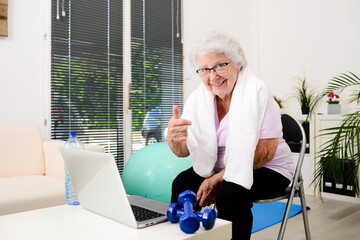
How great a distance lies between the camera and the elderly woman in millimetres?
1439

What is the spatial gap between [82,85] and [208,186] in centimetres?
196

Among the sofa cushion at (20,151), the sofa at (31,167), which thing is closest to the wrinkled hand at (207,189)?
the sofa at (31,167)

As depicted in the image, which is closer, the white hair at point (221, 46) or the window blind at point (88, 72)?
the white hair at point (221, 46)

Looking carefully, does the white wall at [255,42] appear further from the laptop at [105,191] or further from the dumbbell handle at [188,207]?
the dumbbell handle at [188,207]

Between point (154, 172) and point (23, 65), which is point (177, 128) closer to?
point (154, 172)

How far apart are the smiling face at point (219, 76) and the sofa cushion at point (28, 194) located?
43.0 inches

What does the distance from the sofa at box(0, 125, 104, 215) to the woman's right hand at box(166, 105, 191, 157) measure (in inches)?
33.4

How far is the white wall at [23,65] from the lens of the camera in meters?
2.69

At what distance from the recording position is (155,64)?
364 cm

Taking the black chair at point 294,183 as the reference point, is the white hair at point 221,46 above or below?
above

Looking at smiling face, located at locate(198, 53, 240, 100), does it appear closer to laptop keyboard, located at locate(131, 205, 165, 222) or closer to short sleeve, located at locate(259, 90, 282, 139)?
short sleeve, located at locate(259, 90, 282, 139)

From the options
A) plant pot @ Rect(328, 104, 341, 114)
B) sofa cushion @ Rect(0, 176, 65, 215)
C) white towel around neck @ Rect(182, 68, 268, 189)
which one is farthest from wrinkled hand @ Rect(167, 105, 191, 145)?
plant pot @ Rect(328, 104, 341, 114)

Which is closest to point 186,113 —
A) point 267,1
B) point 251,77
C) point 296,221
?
point 251,77

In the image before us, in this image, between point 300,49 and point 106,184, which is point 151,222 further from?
point 300,49
